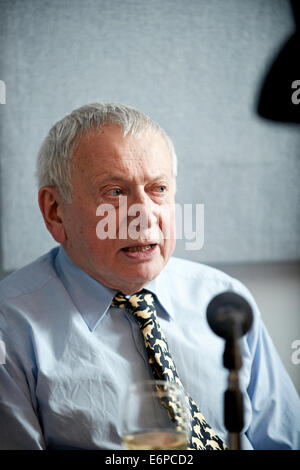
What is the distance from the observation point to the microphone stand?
735 mm

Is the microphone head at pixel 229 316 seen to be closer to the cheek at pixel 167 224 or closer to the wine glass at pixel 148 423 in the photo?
the wine glass at pixel 148 423

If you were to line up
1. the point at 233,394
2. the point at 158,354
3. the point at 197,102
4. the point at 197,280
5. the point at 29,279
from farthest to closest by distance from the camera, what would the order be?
the point at 197,102 < the point at 197,280 < the point at 29,279 < the point at 158,354 < the point at 233,394

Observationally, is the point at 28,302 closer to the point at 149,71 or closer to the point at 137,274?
the point at 137,274

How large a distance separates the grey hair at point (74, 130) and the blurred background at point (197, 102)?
245 millimetres

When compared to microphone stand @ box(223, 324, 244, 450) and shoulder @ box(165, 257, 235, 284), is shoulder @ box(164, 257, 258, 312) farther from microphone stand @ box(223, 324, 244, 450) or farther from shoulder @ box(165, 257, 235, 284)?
microphone stand @ box(223, 324, 244, 450)

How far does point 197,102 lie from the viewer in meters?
1.64

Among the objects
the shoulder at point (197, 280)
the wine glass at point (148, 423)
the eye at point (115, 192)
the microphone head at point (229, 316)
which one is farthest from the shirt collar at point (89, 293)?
the microphone head at point (229, 316)

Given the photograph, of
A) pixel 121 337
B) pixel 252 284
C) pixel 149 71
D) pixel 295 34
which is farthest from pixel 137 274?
pixel 295 34

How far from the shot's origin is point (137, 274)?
125cm

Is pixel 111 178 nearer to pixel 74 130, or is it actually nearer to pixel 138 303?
pixel 74 130

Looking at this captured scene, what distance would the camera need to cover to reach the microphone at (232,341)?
0.74 m

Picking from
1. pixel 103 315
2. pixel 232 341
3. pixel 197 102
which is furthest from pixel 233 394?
pixel 197 102

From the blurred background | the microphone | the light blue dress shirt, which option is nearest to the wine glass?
the microphone

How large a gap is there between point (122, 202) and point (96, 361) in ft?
1.29
